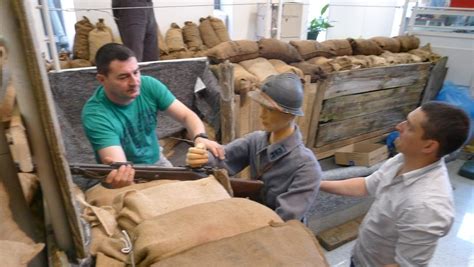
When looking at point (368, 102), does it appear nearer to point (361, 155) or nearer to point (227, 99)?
point (361, 155)

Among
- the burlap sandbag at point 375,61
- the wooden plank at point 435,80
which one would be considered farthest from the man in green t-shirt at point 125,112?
the wooden plank at point 435,80

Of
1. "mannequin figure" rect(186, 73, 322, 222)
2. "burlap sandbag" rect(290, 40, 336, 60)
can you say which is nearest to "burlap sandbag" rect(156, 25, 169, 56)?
"burlap sandbag" rect(290, 40, 336, 60)

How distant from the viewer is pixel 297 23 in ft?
12.0

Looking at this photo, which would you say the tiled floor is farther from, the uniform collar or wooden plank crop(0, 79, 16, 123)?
wooden plank crop(0, 79, 16, 123)

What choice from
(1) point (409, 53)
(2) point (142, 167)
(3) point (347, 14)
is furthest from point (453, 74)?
(2) point (142, 167)

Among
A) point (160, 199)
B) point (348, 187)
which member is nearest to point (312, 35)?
point (348, 187)

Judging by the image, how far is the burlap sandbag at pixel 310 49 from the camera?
3078 millimetres

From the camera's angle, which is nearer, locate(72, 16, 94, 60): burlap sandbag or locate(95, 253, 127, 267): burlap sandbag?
locate(95, 253, 127, 267): burlap sandbag

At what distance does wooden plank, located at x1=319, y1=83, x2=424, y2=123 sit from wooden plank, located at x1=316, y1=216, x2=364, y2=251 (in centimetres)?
101

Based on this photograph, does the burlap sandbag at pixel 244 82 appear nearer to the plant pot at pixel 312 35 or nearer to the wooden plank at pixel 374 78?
the wooden plank at pixel 374 78

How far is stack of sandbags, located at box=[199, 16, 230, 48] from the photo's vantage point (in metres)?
3.94

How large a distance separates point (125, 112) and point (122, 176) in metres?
0.69

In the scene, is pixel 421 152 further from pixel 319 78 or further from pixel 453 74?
pixel 453 74

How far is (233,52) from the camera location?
2672 mm
